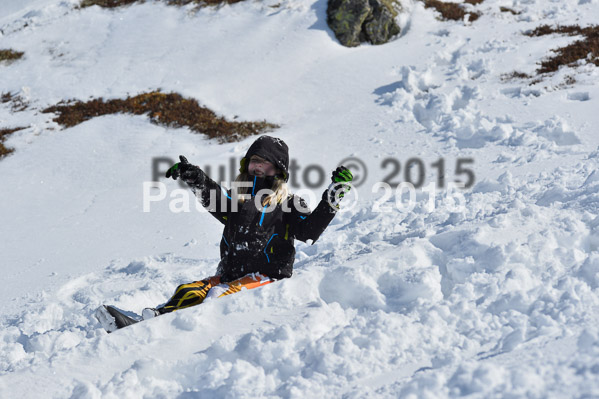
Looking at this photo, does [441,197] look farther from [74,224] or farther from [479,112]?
[74,224]

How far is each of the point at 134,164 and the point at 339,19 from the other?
7.98m

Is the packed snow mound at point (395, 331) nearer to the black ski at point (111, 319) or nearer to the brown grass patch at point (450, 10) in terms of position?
the black ski at point (111, 319)

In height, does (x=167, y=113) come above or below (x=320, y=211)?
below

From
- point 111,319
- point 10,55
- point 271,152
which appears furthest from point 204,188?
point 10,55

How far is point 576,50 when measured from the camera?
11977 millimetres

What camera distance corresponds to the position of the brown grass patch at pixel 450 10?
1561 cm

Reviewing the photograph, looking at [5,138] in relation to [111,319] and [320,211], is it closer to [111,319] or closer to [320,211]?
[111,319]

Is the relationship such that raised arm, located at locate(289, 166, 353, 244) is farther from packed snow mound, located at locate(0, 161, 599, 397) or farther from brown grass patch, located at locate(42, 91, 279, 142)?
brown grass patch, located at locate(42, 91, 279, 142)

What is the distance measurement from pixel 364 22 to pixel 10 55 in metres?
11.9

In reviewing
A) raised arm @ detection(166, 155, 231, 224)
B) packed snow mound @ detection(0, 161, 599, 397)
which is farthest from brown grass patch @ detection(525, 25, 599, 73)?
raised arm @ detection(166, 155, 231, 224)

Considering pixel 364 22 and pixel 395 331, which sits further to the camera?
pixel 364 22

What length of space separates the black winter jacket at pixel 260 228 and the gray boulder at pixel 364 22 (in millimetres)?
11873

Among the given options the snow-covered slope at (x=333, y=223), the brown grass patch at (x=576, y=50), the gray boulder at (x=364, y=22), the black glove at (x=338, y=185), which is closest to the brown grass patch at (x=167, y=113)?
the snow-covered slope at (x=333, y=223)

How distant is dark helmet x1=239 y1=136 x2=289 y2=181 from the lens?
4.35 metres
